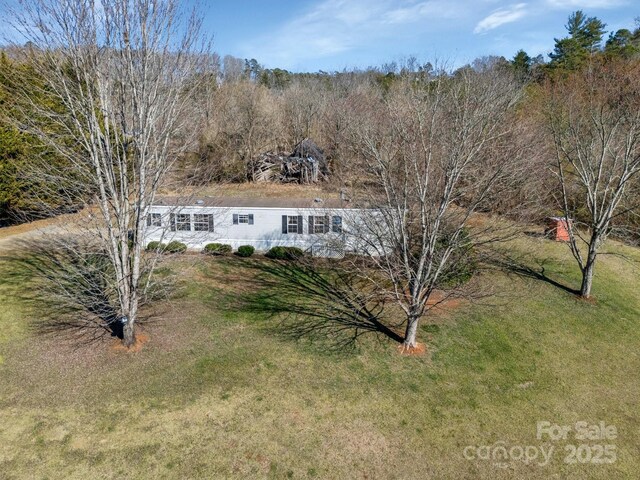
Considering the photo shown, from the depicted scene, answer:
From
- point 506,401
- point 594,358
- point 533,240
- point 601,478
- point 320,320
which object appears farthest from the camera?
point 533,240

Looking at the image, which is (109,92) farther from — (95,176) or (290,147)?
(290,147)

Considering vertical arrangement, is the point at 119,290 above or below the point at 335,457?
above

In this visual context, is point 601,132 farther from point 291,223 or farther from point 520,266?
point 291,223

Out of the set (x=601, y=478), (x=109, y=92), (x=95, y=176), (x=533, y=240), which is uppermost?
(x=109, y=92)

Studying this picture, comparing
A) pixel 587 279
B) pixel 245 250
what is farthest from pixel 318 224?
pixel 587 279

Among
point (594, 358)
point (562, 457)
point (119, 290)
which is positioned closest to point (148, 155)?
point (119, 290)

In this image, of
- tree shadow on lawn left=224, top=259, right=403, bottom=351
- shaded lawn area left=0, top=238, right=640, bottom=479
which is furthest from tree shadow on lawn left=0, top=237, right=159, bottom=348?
tree shadow on lawn left=224, top=259, right=403, bottom=351

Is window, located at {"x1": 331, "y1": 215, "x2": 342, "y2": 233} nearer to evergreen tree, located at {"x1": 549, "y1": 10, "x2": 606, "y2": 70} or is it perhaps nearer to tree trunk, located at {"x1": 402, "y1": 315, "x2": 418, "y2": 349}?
tree trunk, located at {"x1": 402, "y1": 315, "x2": 418, "y2": 349}

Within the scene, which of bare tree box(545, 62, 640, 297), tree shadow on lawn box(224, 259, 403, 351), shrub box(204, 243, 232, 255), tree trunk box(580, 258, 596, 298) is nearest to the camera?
tree shadow on lawn box(224, 259, 403, 351)
